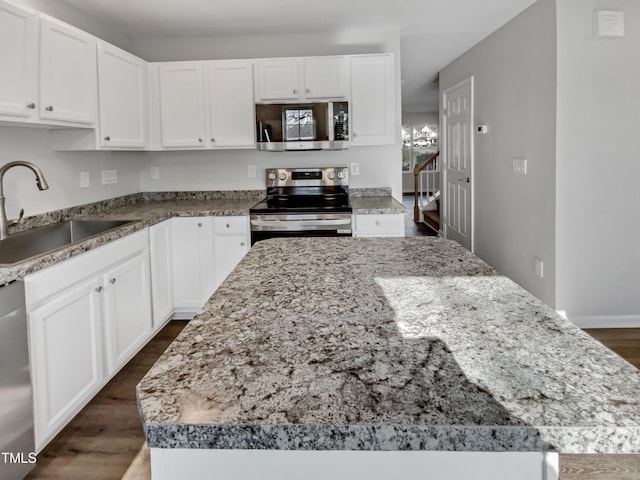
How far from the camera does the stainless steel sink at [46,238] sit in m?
2.56

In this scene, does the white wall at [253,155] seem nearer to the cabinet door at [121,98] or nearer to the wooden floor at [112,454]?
the cabinet door at [121,98]

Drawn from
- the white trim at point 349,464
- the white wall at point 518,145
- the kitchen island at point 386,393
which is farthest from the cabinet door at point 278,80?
the white trim at point 349,464

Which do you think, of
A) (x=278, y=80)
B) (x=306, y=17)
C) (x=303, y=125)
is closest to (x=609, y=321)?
(x=303, y=125)

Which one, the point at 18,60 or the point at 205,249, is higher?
the point at 18,60

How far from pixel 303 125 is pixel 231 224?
971 millimetres

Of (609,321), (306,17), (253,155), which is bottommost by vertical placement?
(609,321)

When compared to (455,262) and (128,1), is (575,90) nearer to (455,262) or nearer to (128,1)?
(455,262)

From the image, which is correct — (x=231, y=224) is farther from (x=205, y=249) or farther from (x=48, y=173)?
(x=48, y=173)

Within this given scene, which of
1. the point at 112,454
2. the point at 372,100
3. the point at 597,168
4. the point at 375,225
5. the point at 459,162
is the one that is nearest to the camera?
the point at 112,454

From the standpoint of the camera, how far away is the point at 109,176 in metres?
3.95

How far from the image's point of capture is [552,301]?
359 cm

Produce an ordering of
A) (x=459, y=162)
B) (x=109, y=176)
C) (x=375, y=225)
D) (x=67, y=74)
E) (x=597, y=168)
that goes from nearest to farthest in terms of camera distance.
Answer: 1. (x=67, y=74)
2. (x=597, y=168)
3. (x=375, y=225)
4. (x=109, y=176)
5. (x=459, y=162)

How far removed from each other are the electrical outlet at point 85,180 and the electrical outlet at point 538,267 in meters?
3.36

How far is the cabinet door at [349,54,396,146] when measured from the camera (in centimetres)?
401
